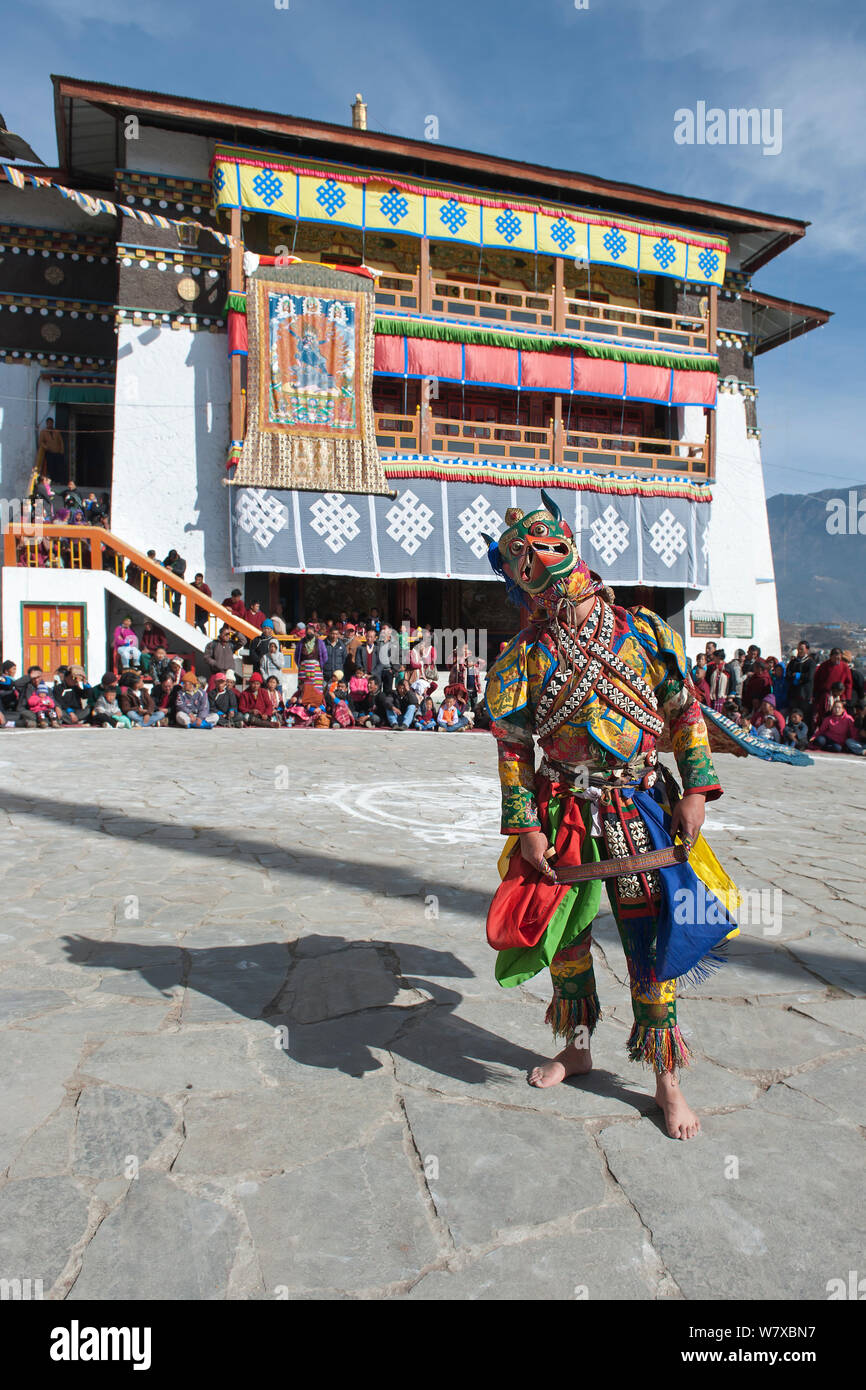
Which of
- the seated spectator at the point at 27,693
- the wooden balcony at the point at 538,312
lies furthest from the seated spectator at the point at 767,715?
the seated spectator at the point at 27,693

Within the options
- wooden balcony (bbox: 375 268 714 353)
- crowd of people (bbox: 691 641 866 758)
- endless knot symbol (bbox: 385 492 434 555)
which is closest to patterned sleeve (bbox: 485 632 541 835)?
crowd of people (bbox: 691 641 866 758)

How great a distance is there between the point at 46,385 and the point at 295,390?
534 cm

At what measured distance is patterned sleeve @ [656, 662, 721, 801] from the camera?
2309 mm

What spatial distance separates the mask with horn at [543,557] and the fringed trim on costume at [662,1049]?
1228mm

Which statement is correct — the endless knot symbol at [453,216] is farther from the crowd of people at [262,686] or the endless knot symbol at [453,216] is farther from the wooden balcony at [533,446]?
the crowd of people at [262,686]

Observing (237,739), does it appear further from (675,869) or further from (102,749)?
(675,869)

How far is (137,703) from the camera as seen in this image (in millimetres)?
12320

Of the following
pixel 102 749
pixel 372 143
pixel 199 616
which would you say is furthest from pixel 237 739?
pixel 372 143

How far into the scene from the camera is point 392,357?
653 inches

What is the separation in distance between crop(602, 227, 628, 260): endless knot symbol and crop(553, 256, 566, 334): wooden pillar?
48.3 inches

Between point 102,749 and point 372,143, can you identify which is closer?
point 102,749

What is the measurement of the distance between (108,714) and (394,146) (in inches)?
493

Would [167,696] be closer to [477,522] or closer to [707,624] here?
[477,522]

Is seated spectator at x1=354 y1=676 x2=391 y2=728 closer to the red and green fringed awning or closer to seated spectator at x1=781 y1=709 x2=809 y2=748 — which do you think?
seated spectator at x1=781 y1=709 x2=809 y2=748
